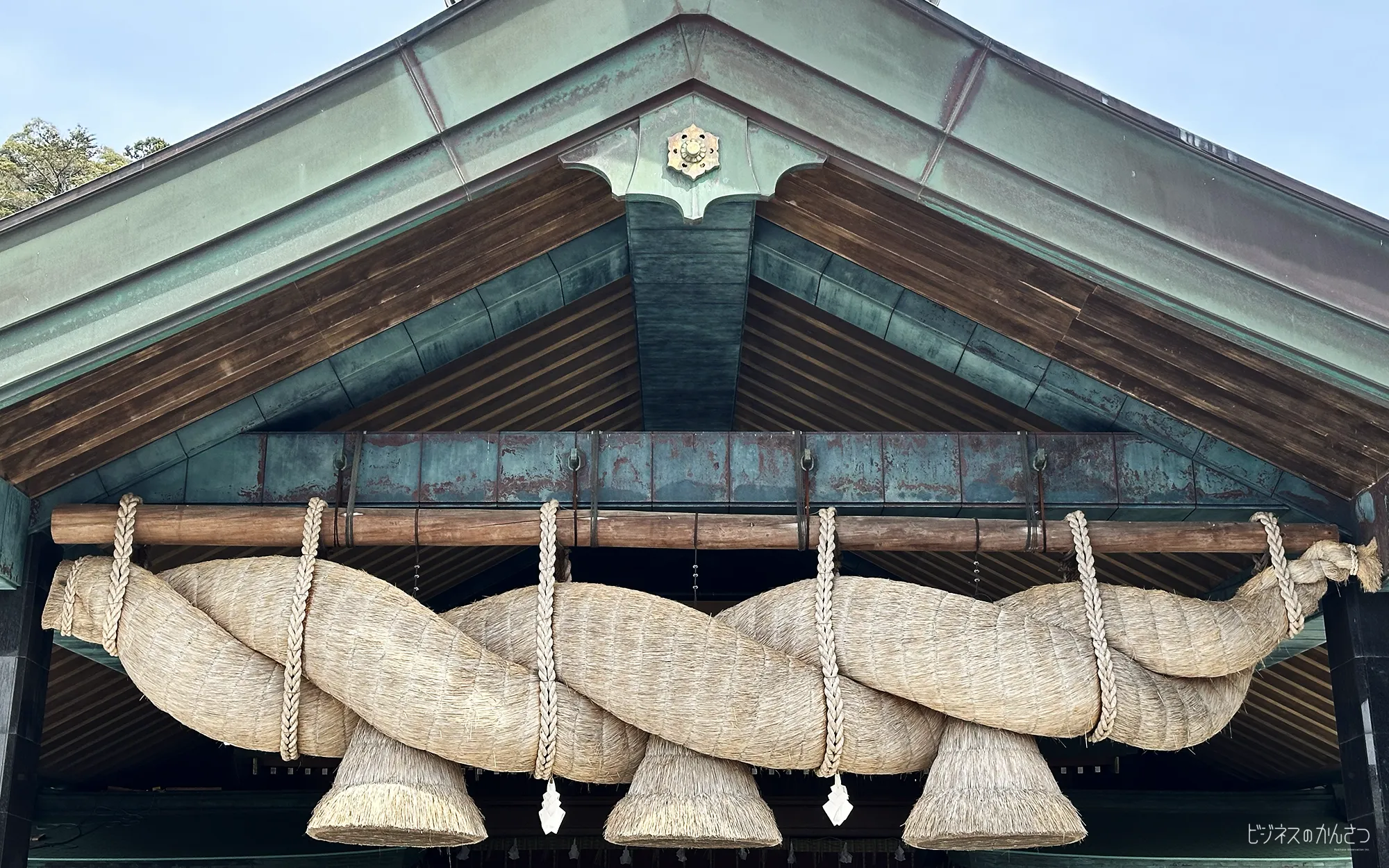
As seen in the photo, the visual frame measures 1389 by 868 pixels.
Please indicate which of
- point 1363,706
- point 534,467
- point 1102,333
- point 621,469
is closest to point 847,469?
point 621,469

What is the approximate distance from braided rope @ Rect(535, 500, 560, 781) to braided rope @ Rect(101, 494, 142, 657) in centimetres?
146

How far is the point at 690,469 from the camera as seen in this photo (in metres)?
4.94

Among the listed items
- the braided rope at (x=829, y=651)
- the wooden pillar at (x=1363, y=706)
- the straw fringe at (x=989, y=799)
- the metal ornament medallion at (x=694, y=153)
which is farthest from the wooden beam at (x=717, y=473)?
the metal ornament medallion at (x=694, y=153)

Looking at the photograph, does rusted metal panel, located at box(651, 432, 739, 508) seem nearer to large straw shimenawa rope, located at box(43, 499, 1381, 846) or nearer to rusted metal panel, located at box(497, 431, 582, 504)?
rusted metal panel, located at box(497, 431, 582, 504)

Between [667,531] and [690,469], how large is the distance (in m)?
0.33

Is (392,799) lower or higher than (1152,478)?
lower

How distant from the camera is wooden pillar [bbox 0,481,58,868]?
4.30m

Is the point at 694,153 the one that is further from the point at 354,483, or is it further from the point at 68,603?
the point at 68,603

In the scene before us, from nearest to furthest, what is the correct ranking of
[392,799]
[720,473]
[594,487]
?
[392,799] < [594,487] < [720,473]

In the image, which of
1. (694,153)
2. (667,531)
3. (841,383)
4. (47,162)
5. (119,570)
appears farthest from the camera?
(47,162)

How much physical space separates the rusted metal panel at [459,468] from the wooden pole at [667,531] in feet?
0.54

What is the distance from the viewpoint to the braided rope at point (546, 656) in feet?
14.2

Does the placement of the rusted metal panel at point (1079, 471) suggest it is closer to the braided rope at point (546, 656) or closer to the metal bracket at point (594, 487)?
the metal bracket at point (594, 487)

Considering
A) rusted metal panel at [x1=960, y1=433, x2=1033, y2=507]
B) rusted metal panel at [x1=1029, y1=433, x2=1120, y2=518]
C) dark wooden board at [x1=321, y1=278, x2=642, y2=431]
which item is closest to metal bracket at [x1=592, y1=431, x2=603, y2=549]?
dark wooden board at [x1=321, y1=278, x2=642, y2=431]
